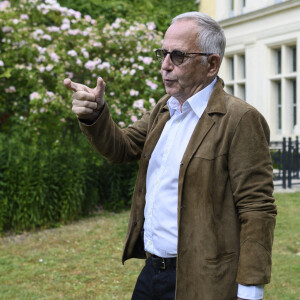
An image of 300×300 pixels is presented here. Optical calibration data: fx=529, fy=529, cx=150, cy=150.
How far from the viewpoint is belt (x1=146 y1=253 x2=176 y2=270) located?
2418 millimetres

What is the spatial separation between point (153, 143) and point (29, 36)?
23.5 feet

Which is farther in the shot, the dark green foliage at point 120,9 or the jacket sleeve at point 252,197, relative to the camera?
the dark green foliage at point 120,9

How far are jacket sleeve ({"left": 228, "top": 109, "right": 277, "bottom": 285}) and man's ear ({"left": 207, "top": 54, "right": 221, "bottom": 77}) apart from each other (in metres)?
0.28

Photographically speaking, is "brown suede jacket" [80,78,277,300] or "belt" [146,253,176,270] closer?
"brown suede jacket" [80,78,277,300]

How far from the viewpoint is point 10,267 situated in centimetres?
603

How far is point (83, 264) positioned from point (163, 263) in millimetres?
3832

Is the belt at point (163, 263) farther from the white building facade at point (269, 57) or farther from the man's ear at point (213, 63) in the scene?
the white building facade at point (269, 57)

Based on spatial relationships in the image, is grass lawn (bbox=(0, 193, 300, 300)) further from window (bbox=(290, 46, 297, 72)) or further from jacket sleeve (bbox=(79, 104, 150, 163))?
window (bbox=(290, 46, 297, 72))

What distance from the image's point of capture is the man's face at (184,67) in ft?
→ 7.39

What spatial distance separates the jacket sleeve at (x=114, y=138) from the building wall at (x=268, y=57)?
501 inches

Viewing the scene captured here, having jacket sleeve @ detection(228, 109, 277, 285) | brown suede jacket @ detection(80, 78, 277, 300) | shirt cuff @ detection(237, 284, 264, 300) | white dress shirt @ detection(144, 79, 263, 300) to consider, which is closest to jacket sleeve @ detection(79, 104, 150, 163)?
white dress shirt @ detection(144, 79, 263, 300)

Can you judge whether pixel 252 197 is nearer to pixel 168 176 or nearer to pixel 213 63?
pixel 168 176

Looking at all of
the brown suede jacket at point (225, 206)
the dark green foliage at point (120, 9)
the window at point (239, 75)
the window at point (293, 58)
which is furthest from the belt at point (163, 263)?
the window at point (239, 75)

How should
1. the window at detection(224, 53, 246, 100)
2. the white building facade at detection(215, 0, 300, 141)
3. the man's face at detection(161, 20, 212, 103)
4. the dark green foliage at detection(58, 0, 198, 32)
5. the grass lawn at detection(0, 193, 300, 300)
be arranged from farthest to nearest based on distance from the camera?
the window at detection(224, 53, 246, 100) < the white building facade at detection(215, 0, 300, 141) < the dark green foliage at detection(58, 0, 198, 32) < the grass lawn at detection(0, 193, 300, 300) < the man's face at detection(161, 20, 212, 103)
